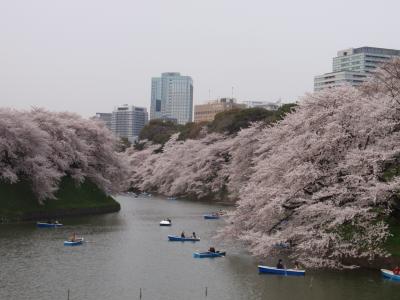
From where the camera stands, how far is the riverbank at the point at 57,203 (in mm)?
52156

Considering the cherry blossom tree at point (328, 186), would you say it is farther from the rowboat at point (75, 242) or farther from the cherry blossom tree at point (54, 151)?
the cherry blossom tree at point (54, 151)

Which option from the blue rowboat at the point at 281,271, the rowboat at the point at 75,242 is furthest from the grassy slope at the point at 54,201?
the blue rowboat at the point at 281,271

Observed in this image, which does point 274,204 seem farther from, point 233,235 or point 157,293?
point 157,293

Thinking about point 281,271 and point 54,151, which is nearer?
point 281,271

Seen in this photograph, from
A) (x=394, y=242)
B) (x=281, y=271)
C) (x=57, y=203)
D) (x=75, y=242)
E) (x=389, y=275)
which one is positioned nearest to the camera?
(x=389, y=275)

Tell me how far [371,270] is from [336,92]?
11.8m

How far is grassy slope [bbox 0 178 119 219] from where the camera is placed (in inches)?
2057

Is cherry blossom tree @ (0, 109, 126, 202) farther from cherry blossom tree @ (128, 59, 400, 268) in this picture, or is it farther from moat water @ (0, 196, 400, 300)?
cherry blossom tree @ (128, 59, 400, 268)

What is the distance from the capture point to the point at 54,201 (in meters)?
58.3

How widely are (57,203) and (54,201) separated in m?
0.36

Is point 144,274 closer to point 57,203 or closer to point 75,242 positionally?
point 75,242

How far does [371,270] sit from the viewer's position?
30750mm

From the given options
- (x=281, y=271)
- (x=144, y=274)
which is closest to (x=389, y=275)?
(x=281, y=271)

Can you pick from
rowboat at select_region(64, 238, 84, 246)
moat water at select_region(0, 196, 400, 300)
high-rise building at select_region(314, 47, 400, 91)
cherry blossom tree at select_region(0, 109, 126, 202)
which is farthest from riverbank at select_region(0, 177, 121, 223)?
high-rise building at select_region(314, 47, 400, 91)
